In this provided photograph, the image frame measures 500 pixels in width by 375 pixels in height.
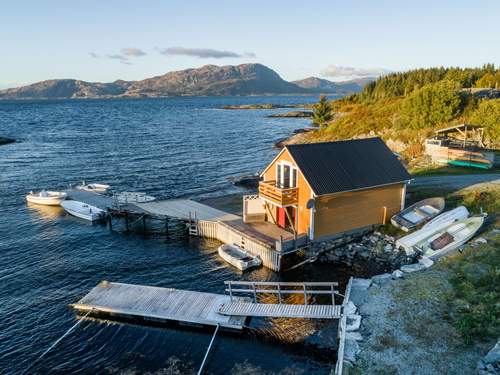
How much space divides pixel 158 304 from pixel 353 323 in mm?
10880

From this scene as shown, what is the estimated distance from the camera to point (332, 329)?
20656 millimetres

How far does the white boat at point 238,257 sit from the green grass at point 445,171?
1009 inches

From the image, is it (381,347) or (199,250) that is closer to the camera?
(381,347)

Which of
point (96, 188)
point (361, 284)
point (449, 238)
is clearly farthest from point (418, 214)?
point (96, 188)

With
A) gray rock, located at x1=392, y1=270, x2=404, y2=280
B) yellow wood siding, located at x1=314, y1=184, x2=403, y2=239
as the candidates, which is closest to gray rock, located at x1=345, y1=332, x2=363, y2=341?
gray rock, located at x1=392, y1=270, x2=404, y2=280

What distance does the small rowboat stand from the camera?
29767mm

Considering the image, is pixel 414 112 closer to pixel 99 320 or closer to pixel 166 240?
pixel 166 240

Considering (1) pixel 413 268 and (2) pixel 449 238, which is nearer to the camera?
(1) pixel 413 268

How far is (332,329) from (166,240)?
60.3ft

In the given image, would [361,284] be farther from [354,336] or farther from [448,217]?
[448,217]

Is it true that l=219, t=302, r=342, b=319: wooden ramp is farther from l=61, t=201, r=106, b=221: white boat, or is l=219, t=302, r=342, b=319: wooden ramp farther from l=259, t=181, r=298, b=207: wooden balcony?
l=61, t=201, r=106, b=221: white boat

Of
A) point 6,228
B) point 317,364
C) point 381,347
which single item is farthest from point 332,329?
point 6,228

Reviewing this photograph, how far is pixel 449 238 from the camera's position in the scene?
26484 mm

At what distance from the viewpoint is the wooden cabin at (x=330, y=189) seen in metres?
27.4
